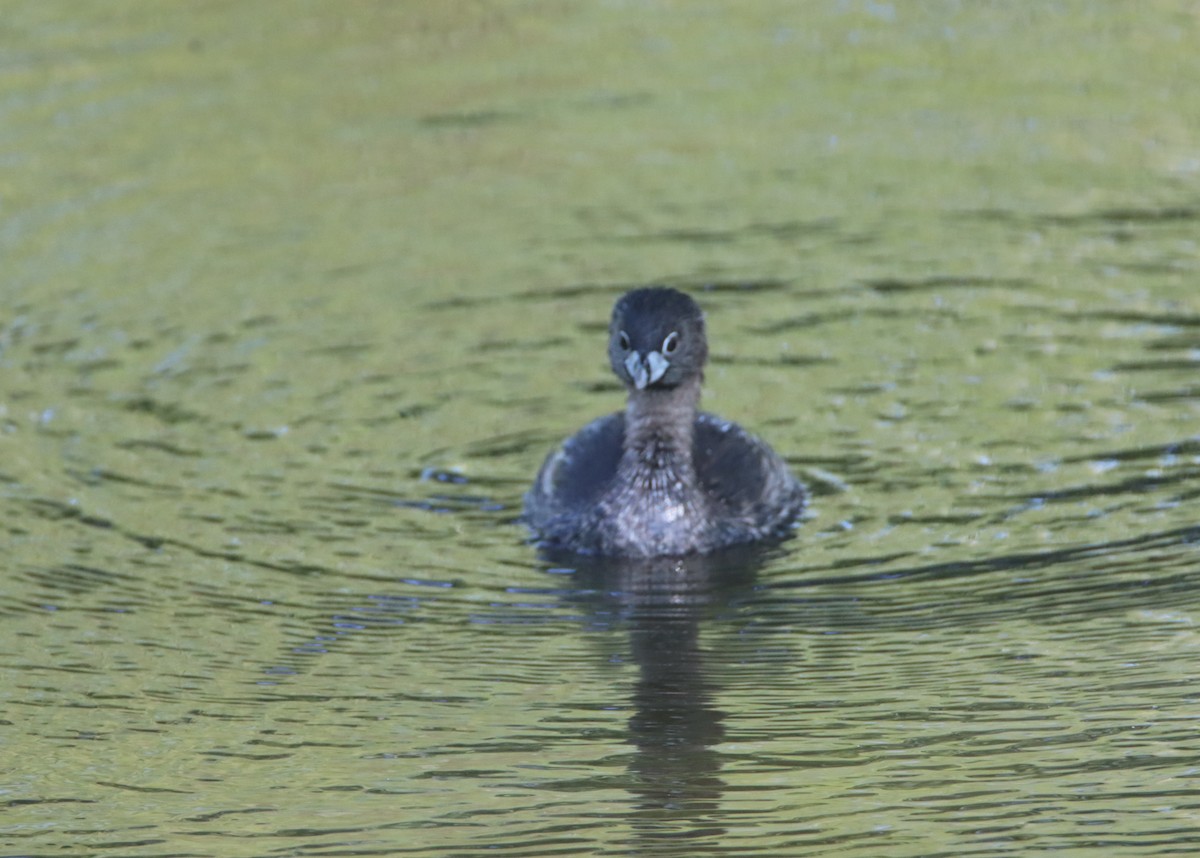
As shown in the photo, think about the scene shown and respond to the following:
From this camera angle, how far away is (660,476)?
440 inches

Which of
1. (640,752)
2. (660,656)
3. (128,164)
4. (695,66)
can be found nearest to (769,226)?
(695,66)

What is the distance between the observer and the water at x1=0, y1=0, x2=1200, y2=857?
8141 millimetres

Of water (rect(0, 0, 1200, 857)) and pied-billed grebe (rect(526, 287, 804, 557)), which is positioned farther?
pied-billed grebe (rect(526, 287, 804, 557))

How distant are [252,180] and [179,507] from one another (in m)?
6.07

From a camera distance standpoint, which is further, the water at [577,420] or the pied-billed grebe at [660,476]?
the pied-billed grebe at [660,476]

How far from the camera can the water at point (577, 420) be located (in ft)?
26.7

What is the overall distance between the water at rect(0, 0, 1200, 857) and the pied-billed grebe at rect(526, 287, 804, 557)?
0.87 feet

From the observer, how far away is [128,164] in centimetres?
1731

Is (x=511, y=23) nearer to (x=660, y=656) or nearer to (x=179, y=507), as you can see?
(x=179, y=507)

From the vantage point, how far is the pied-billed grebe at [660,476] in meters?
11.0

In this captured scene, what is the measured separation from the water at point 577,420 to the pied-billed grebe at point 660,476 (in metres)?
0.27

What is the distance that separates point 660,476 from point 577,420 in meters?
1.64

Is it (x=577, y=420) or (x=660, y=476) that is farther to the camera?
(x=577, y=420)

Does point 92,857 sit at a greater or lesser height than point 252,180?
lesser
